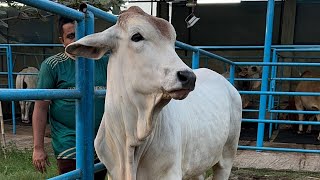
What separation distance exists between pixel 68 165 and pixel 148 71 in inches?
35.5

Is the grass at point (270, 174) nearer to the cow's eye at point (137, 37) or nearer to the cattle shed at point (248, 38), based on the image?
the cattle shed at point (248, 38)

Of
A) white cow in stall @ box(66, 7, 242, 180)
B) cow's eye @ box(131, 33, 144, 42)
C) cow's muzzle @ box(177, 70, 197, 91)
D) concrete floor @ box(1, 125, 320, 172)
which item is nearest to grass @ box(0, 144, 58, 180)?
concrete floor @ box(1, 125, 320, 172)

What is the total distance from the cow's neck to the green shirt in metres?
0.38

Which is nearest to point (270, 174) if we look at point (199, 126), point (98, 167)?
point (199, 126)

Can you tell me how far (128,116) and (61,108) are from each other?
22.6 inches

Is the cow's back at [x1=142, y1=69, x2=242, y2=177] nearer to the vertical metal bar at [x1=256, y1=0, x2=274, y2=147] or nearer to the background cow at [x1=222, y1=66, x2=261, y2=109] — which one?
the vertical metal bar at [x1=256, y1=0, x2=274, y2=147]

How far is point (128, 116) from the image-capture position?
5.66ft

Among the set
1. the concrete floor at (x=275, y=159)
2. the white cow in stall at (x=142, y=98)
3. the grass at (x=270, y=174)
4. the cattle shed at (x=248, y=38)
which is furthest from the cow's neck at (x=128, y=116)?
the cattle shed at (x=248, y=38)

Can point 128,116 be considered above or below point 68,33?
below

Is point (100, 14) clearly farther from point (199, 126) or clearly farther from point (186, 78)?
point (199, 126)

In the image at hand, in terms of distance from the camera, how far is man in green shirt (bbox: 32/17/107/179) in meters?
2.05

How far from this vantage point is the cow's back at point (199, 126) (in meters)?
1.81

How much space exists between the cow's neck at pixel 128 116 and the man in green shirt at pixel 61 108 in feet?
1.29

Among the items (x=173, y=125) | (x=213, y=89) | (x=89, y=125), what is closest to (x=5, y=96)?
(x=89, y=125)
